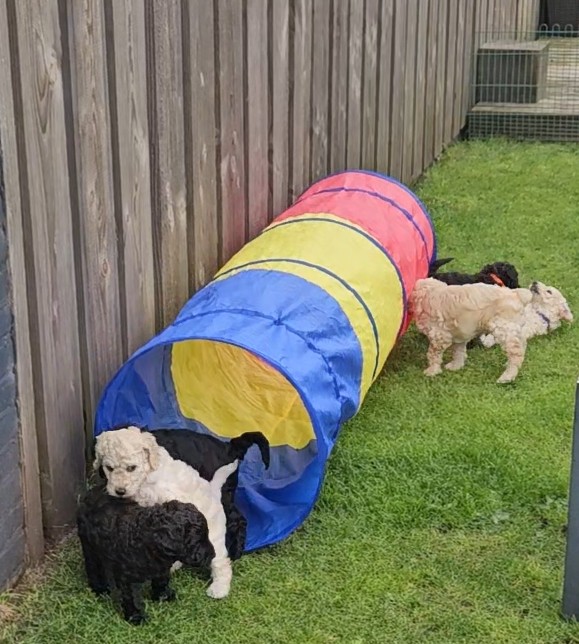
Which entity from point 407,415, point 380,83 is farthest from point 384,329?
point 380,83

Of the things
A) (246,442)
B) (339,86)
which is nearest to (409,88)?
(339,86)

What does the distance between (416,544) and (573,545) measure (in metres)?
0.73

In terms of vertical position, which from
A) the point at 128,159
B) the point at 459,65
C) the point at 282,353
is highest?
the point at 128,159

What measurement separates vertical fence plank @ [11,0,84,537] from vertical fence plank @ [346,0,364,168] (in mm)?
3549

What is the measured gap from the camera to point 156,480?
3.41 meters

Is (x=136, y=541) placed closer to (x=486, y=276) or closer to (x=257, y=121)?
(x=257, y=121)

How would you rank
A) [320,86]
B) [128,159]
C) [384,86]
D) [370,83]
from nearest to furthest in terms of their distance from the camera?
1. [128,159]
2. [320,86]
3. [370,83]
4. [384,86]

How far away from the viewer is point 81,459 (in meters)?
3.84

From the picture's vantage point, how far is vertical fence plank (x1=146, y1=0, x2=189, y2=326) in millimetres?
4270

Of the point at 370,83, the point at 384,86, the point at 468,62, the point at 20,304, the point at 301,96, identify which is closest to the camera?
the point at 20,304

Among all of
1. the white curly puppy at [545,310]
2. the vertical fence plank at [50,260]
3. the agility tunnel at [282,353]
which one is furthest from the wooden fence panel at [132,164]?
the white curly puppy at [545,310]

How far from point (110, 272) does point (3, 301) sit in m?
0.78

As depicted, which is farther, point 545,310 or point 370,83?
point 370,83

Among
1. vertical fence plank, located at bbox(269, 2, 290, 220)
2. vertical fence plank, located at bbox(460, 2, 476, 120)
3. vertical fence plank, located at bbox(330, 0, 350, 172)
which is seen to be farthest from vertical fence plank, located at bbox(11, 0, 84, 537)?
vertical fence plank, located at bbox(460, 2, 476, 120)
